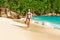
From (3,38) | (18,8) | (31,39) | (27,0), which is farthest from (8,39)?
(27,0)

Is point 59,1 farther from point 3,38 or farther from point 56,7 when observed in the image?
point 3,38

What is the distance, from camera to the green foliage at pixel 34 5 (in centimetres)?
6044

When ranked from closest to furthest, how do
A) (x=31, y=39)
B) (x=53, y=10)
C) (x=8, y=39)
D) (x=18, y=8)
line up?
(x=8, y=39)
(x=31, y=39)
(x=18, y=8)
(x=53, y=10)

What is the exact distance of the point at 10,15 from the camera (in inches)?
1494

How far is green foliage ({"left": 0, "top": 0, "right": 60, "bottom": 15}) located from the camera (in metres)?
60.4

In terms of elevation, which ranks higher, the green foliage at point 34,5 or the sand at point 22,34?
the sand at point 22,34

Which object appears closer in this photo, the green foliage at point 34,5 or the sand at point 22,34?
the sand at point 22,34

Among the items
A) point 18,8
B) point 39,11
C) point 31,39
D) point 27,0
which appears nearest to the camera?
point 31,39

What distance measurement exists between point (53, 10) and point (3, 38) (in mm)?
70313

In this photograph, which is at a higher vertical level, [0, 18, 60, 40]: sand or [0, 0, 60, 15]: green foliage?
[0, 18, 60, 40]: sand

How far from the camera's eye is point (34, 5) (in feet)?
246

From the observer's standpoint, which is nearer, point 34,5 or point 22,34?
point 22,34

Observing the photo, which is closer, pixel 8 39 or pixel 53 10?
pixel 8 39

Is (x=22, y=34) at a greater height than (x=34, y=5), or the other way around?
(x=22, y=34)
